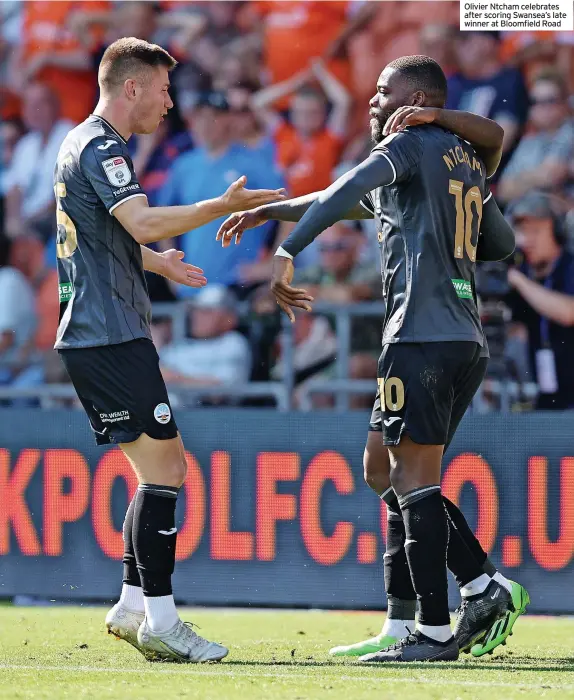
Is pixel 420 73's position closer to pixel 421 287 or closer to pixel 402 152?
pixel 402 152

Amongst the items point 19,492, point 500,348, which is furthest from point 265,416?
point 500,348

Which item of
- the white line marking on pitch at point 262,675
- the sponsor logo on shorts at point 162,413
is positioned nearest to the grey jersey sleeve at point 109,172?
the sponsor logo on shorts at point 162,413

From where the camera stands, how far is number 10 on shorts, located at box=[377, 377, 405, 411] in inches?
166

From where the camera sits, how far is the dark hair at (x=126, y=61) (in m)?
4.44

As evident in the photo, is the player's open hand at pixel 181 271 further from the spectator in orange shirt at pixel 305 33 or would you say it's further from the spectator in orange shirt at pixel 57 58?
the spectator in orange shirt at pixel 57 58

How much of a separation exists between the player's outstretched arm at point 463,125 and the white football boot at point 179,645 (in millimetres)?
1912

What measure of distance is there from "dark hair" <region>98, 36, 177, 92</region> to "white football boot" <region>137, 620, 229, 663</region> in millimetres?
1960

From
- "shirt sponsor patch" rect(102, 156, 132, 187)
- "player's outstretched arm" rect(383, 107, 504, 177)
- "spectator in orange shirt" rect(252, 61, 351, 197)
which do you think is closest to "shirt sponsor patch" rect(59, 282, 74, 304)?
"shirt sponsor patch" rect(102, 156, 132, 187)

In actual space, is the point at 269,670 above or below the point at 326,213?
below

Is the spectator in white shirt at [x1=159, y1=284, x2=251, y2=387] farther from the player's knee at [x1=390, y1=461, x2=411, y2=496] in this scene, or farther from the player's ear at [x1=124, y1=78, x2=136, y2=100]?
the player's knee at [x1=390, y1=461, x2=411, y2=496]

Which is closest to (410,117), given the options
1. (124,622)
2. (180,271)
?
(180,271)

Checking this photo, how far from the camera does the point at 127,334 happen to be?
14.0ft

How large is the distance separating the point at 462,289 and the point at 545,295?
3.99m

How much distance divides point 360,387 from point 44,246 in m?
3.30
